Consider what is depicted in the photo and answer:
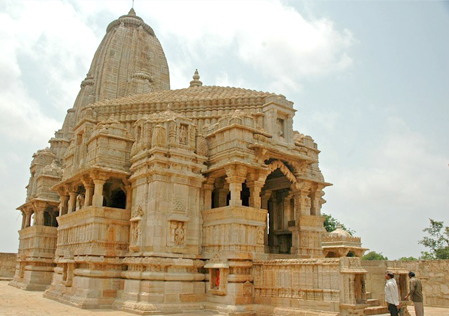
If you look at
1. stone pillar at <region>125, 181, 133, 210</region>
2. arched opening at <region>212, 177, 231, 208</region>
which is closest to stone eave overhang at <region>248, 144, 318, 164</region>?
arched opening at <region>212, 177, 231, 208</region>

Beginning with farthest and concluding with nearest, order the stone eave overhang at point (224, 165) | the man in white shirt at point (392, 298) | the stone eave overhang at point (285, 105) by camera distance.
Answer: the stone eave overhang at point (285, 105) → the stone eave overhang at point (224, 165) → the man in white shirt at point (392, 298)

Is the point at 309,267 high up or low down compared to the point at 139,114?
down

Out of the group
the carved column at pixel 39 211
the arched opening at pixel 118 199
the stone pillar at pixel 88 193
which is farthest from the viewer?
the carved column at pixel 39 211

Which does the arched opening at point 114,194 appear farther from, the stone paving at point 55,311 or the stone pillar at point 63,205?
the stone paving at point 55,311

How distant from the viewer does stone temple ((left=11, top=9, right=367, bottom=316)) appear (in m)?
14.5

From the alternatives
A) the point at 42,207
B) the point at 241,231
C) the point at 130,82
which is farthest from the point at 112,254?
the point at 130,82

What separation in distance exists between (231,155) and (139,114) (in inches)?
277

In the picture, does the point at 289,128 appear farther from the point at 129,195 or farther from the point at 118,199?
the point at 118,199

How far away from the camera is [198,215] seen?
17031mm

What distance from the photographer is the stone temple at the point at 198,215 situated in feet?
47.6

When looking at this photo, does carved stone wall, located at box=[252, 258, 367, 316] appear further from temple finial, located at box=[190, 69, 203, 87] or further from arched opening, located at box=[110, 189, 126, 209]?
temple finial, located at box=[190, 69, 203, 87]

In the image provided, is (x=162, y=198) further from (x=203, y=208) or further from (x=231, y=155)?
(x=231, y=155)

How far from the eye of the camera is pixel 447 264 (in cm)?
1672

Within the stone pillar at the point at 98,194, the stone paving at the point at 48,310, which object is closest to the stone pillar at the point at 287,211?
the stone paving at the point at 48,310
